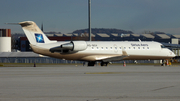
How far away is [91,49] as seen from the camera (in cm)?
4400

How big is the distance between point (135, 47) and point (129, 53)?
135cm

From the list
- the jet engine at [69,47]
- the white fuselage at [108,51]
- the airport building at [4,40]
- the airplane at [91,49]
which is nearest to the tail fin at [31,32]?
the airplane at [91,49]

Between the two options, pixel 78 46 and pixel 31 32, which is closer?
pixel 31 32

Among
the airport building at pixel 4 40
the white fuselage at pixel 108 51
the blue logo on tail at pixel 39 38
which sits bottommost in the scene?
the white fuselage at pixel 108 51

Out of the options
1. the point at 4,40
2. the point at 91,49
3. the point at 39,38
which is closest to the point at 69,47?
the point at 91,49

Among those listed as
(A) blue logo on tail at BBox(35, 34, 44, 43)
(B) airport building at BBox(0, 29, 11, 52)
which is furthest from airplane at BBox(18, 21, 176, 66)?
(B) airport building at BBox(0, 29, 11, 52)

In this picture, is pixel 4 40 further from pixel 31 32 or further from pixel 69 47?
pixel 69 47

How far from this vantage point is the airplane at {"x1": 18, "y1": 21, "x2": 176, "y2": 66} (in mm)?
42844

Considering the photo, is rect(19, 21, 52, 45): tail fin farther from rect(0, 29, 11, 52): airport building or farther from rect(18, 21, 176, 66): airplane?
rect(0, 29, 11, 52): airport building

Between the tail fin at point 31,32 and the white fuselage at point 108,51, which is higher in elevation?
the tail fin at point 31,32

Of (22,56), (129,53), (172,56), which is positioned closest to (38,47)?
(129,53)

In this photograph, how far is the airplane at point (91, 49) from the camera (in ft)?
141

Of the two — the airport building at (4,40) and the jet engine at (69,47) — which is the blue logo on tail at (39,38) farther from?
the airport building at (4,40)
